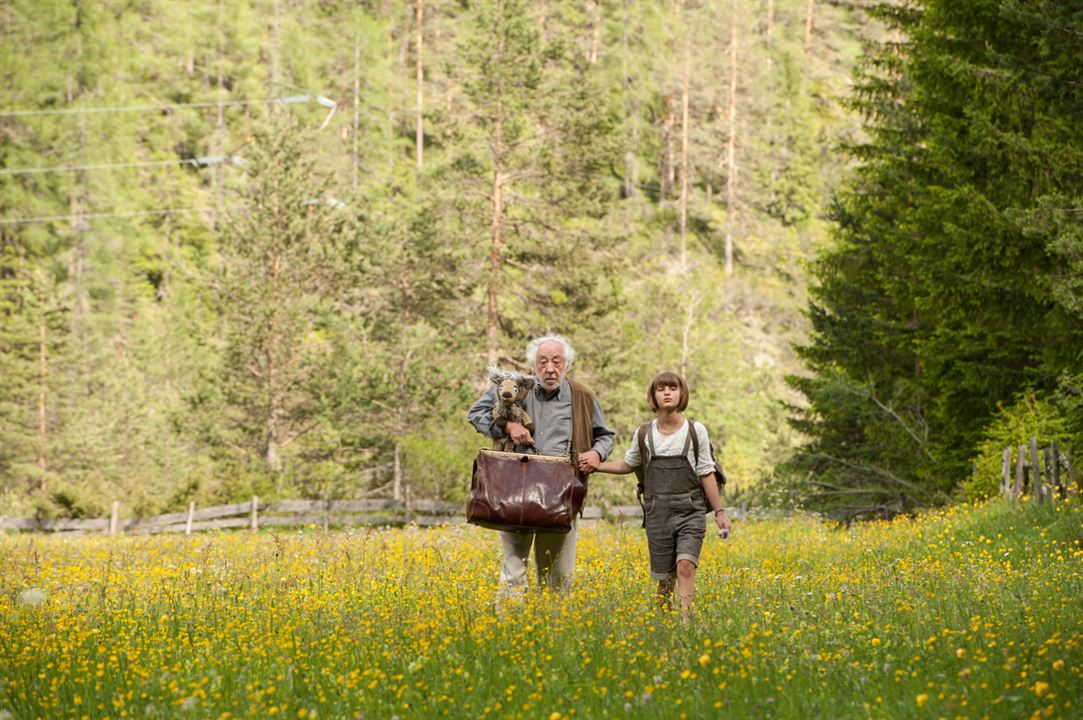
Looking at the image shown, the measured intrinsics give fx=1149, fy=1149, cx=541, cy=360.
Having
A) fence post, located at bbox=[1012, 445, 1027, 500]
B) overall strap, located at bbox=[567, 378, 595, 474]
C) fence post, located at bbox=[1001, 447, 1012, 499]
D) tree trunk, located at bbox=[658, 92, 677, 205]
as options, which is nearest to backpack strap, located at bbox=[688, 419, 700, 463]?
overall strap, located at bbox=[567, 378, 595, 474]

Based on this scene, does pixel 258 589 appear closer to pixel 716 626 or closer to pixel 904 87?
pixel 716 626

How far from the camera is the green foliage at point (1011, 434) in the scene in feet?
47.1

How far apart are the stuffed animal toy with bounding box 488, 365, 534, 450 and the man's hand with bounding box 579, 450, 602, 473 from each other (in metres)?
0.35

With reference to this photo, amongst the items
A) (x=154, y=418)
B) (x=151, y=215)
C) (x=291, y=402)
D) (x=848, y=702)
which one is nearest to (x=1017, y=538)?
(x=848, y=702)

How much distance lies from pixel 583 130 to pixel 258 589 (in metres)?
24.6

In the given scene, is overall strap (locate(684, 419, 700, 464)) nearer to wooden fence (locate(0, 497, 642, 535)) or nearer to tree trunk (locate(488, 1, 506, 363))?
wooden fence (locate(0, 497, 642, 535))

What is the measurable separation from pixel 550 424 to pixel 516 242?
24440 mm

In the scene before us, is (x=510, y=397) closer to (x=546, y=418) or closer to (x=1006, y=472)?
(x=546, y=418)

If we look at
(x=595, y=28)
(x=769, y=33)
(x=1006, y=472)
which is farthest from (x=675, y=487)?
(x=769, y=33)

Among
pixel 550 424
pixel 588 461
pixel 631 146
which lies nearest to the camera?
pixel 588 461

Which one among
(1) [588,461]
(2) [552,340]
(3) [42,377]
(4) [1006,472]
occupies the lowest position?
(3) [42,377]

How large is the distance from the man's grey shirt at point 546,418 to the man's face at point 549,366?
0.07 meters

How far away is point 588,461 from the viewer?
22.3 feet

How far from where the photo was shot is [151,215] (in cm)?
6488
